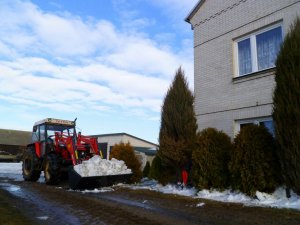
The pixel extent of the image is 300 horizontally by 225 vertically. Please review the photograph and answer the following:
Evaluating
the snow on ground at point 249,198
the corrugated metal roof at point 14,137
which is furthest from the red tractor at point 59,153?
the corrugated metal roof at point 14,137

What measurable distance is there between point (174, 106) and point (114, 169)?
10.6 feet

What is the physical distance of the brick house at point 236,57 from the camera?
10.2m

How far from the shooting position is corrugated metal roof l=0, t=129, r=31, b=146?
5597cm

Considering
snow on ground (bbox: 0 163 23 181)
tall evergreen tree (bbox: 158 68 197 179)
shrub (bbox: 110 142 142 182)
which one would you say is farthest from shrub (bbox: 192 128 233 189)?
snow on ground (bbox: 0 163 23 181)

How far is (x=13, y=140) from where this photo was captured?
56.8 m

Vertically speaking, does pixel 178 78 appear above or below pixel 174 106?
above

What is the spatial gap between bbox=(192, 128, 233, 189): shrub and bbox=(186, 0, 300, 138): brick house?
4.77 ft

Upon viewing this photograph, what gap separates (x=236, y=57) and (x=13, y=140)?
52.1 metres

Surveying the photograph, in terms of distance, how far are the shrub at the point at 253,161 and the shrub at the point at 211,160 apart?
0.60m

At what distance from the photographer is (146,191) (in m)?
10.5

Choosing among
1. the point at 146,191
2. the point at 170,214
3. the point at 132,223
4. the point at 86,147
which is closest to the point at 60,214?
the point at 132,223

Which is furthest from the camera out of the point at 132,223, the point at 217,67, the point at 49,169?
the point at 49,169

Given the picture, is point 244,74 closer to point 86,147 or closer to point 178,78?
point 178,78

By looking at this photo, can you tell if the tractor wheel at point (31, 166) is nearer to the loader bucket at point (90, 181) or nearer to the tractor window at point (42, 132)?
the tractor window at point (42, 132)
